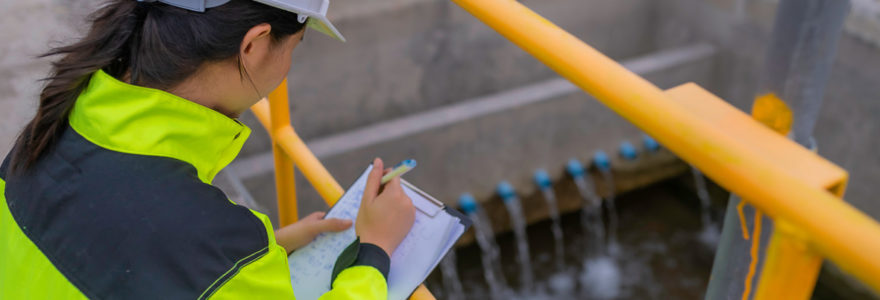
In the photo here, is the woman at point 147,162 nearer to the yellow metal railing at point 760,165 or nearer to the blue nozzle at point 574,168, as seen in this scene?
the yellow metal railing at point 760,165

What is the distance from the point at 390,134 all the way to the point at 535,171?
2.88 ft

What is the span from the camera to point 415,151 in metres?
3.34

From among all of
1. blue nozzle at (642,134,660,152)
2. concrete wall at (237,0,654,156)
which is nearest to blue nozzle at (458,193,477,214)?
concrete wall at (237,0,654,156)

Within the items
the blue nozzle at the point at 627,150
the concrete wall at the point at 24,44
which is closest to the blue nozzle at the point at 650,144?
the blue nozzle at the point at 627,150

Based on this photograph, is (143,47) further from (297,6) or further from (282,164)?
(282,164)

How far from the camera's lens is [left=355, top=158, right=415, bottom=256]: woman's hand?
1.02 meters

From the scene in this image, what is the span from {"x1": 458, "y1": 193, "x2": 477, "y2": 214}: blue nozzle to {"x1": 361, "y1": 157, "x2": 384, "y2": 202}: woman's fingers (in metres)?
2.47

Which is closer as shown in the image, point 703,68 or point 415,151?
point 415,151

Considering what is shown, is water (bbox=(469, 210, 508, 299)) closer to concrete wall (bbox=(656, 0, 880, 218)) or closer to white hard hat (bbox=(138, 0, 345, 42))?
concrete wall (bbox=(656, 0, 880, 218))

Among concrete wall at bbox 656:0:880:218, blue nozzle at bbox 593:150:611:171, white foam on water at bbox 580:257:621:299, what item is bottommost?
white foam on water at bbox 580:257:621:299

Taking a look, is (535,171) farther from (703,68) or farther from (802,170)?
(802,170)

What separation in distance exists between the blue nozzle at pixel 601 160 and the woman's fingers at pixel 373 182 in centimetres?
294

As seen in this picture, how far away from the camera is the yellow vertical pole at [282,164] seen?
1272 mm

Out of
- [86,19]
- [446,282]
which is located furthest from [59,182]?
[446,282]
